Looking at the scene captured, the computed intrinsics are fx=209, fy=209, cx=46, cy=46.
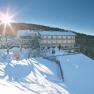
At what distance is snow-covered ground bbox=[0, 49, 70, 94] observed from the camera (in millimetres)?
11633

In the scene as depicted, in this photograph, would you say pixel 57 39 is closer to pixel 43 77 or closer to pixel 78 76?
pixel 78 76

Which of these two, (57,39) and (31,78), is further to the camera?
(57,39)

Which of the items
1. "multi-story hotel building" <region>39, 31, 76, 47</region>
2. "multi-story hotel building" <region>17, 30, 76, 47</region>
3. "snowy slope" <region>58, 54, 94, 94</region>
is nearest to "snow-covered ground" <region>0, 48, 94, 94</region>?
"snowy slope" <region>58, 54, 94, 94</region>

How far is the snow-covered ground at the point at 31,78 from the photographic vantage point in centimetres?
1163

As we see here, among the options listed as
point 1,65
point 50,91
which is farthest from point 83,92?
point 1,65

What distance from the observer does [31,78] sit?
14234 millimetres

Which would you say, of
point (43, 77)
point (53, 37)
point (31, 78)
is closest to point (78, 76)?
point (43, 77)

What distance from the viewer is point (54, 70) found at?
17.1 meters

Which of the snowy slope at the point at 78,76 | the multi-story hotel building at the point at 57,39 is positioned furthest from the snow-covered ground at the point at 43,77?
the multi-story hotel building at the point at 57,39

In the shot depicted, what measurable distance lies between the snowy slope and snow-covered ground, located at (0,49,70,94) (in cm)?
77

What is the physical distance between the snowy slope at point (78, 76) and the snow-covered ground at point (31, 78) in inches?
30.3

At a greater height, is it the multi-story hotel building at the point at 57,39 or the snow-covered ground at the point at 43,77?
the multi-story hotel building at the point at 57,39

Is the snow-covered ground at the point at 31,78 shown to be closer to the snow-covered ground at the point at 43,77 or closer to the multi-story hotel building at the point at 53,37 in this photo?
the snow-covered ground at the point at 43,77

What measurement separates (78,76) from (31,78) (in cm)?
488
